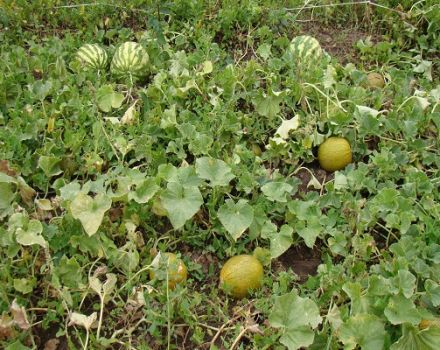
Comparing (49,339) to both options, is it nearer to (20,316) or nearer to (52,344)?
(52,344)

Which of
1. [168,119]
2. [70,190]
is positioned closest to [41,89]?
[168,119]

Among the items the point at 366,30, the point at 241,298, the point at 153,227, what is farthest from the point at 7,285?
the point at 366,30

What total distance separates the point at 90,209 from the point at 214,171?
614 mm

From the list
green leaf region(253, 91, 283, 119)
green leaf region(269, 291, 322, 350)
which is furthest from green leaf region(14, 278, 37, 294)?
green leaf region(253, 91, 283, 119)

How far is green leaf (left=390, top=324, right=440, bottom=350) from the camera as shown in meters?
2.31

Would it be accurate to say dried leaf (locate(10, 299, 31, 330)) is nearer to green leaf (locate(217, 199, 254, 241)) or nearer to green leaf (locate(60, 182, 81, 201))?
green leaf (locate(60, 182, 81, 201))

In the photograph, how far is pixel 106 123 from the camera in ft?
11.2

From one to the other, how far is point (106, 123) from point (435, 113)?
1903 mm

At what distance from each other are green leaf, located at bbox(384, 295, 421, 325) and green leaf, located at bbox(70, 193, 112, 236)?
1268 mm

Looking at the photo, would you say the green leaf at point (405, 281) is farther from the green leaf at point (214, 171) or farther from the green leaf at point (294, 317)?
the green leaf at point (214, 171)

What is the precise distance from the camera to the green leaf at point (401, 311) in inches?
92.0

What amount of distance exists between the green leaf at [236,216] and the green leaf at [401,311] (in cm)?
72

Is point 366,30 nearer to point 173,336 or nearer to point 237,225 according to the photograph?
point 237,225

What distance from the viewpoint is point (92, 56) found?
3865 mm
